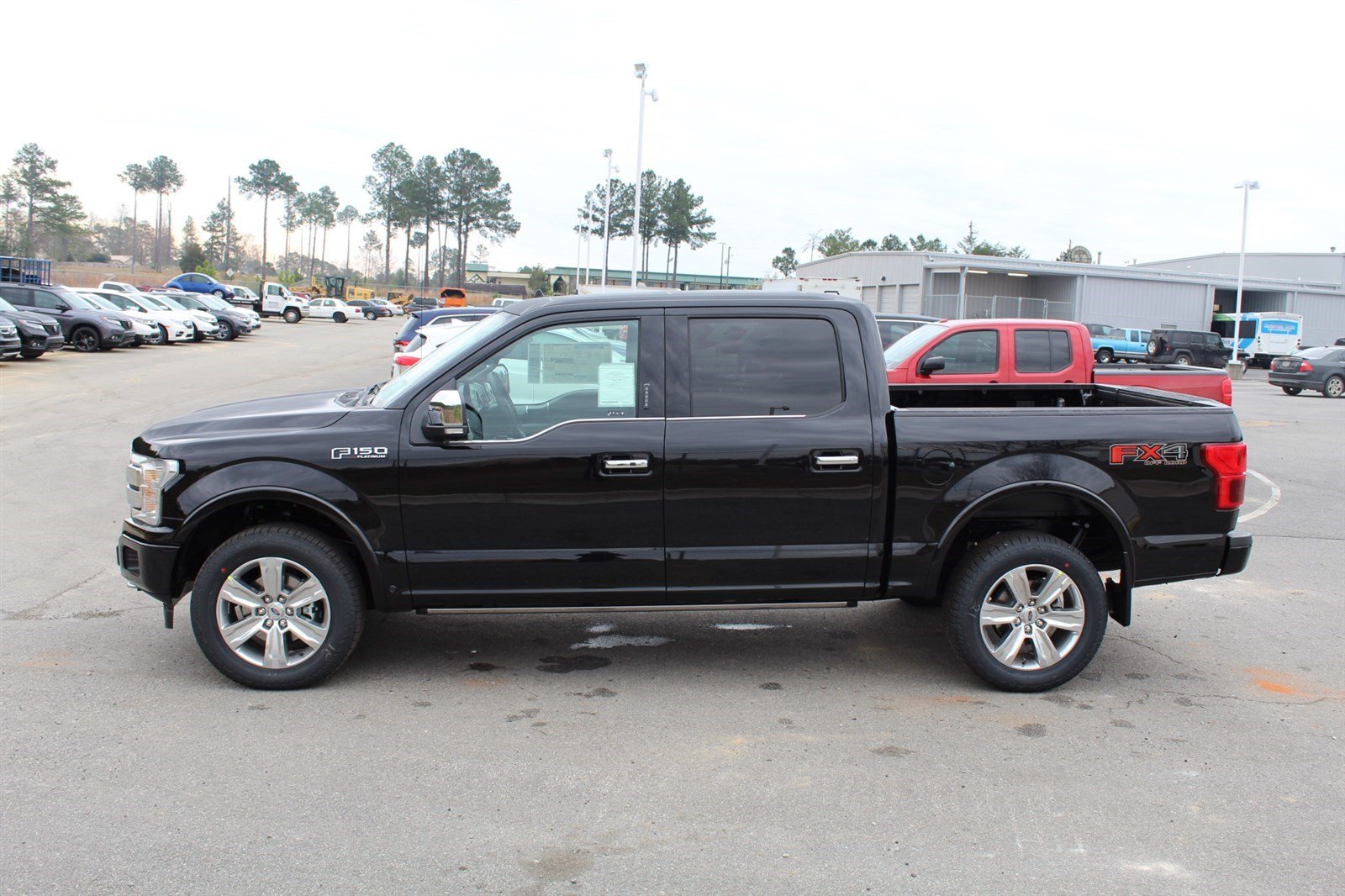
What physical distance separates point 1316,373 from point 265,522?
30237 millimetres

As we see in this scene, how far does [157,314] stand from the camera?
34.0 m

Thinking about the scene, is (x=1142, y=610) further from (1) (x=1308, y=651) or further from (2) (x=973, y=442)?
(2) (x=973, y=442)

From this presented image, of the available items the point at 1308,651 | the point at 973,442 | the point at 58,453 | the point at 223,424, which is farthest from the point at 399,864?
the point at 58,453

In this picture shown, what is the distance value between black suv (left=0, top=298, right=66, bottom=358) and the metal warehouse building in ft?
115

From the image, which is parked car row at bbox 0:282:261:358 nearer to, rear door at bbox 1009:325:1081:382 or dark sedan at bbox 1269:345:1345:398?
rear door at bbox 1009:325:1081:382

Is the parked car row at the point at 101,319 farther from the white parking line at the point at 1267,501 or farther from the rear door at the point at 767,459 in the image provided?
the white parking line at the point at 1267,501

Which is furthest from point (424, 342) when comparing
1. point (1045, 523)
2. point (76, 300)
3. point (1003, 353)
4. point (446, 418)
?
point (76, 300)

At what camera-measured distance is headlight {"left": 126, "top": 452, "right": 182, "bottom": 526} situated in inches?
196

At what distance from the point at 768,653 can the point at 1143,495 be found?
2.06 m

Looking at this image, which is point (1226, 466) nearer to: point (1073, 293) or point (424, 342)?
point (424, 342)

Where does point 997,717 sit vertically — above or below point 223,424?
below

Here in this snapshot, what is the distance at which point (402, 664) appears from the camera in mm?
5465

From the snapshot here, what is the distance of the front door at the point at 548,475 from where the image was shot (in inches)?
195

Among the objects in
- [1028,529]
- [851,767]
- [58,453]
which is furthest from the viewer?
[58,453]
